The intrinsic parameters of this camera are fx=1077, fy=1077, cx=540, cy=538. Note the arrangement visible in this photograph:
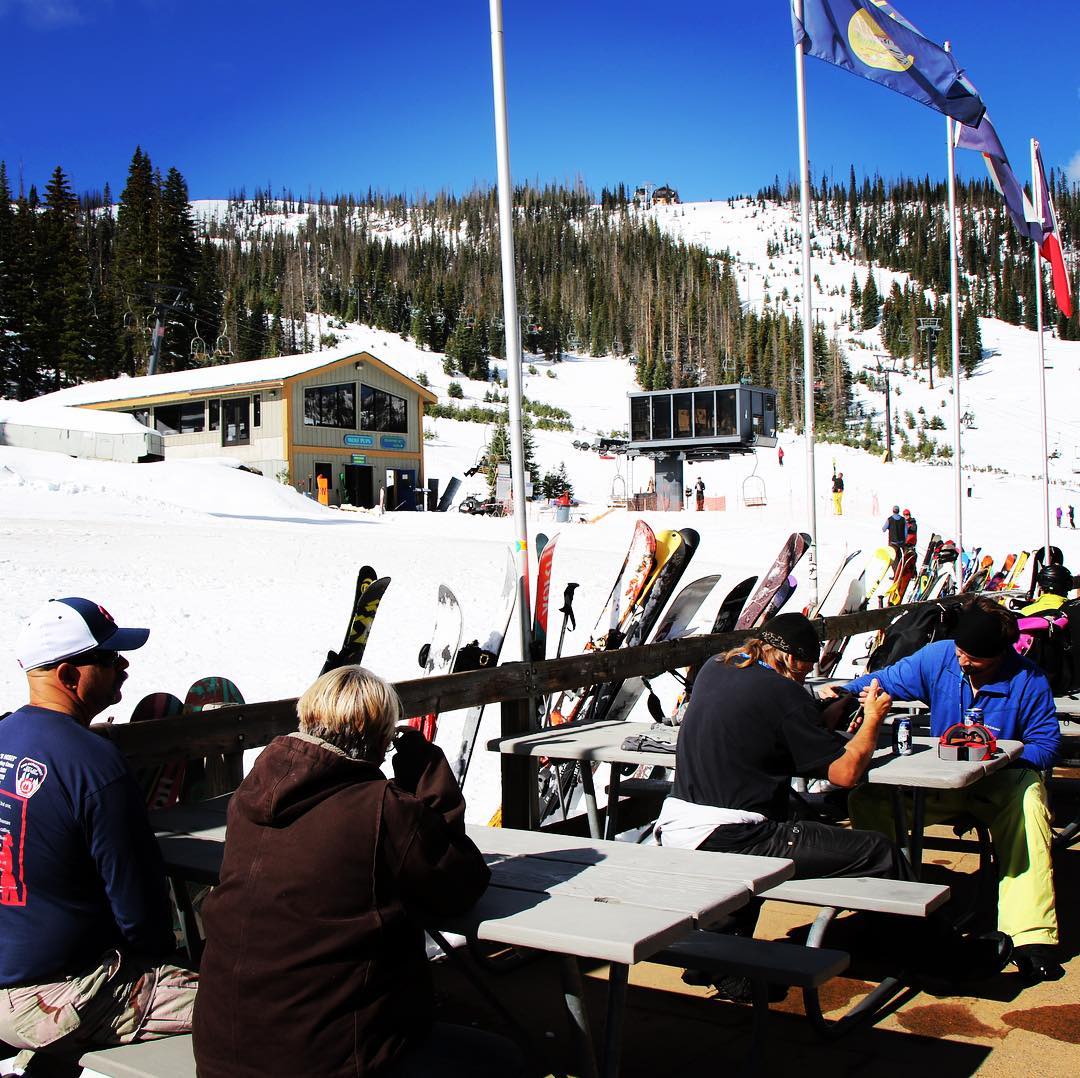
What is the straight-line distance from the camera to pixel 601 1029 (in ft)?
12.0

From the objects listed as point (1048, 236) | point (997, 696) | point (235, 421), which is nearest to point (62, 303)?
point (235, 421)

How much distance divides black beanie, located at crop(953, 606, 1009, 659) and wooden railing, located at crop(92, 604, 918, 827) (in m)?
1.58

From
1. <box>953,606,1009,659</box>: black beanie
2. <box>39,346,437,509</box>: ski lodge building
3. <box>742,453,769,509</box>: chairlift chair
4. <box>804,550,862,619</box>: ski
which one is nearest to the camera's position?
<box>953,606,1009,659</box>: black beanie

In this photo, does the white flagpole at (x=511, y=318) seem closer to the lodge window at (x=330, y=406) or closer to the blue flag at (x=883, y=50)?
the blue flag at (x=883, y=50)

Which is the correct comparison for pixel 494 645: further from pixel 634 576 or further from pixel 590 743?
pixel 634 576

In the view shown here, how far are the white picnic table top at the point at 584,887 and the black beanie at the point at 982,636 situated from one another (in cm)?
185

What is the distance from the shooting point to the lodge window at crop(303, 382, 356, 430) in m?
37.1

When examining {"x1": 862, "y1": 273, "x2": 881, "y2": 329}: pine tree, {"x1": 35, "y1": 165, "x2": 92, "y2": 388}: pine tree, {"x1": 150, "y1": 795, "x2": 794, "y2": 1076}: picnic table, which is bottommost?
{"x1": 150, "y1": 795, "x2": 794, "y2": 1076}: picnic table

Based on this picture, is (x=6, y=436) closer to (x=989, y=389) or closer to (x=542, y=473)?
(x=542, y=473)

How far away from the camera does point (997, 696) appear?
172 inches

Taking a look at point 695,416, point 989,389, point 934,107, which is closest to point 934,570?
point 934,107

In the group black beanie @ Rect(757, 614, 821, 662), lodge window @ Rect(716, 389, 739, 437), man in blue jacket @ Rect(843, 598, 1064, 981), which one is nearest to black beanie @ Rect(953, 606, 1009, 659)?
man in blue jacket @ Rect(843, 598, 1064, 981)

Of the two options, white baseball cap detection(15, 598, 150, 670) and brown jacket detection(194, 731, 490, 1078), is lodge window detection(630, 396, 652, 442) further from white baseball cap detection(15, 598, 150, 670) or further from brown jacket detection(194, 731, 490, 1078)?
brown jacket detection(194, 731, 490, 1078)

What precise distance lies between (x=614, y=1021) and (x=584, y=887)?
316 mm
